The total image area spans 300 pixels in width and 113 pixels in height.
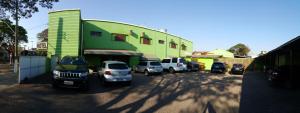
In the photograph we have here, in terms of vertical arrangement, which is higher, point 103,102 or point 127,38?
point 127,38

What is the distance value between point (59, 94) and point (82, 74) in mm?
1448

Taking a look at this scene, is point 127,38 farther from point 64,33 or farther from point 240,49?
point 240,49

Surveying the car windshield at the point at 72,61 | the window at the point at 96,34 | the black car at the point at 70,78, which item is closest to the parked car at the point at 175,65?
the window at the point at 96,34

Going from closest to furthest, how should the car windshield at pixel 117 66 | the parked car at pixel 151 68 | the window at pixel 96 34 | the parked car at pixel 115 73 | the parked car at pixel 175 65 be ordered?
the parked car at pixel 115 73, the car windshield at pixel 117 66, the parked car at pixel 151 68, the parked car at pixel 175 65, the window at pixel 96 34

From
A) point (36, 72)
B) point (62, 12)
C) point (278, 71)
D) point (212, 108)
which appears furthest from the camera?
point (62, 12)

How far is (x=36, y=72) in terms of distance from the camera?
701 inches

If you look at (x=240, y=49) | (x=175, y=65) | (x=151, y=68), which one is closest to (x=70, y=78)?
(x=151, y=68)

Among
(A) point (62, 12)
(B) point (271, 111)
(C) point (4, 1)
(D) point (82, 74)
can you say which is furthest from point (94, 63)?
(B) point (271, 111)

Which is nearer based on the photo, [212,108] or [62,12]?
[212,108]

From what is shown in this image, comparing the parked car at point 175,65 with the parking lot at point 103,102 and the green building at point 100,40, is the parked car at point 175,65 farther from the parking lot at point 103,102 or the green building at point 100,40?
the parking lot at point 103,102

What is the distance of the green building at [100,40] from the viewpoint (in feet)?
78.3

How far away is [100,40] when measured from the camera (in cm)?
2767

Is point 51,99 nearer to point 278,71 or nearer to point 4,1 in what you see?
point 278,71

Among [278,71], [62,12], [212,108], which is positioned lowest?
[212,108]
